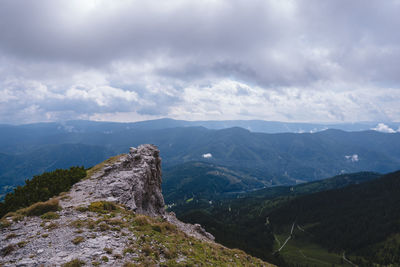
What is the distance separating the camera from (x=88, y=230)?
72.5ft

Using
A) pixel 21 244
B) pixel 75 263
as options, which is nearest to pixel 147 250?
pixel 75 263

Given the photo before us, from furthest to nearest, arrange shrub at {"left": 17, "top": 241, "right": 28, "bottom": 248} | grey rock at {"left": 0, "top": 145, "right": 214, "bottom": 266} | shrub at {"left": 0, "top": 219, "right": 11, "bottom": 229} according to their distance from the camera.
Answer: shrub at {"left": 0, "top": 219, "right": 11, "bottom": 229} < shrub at {"left": 17, "top": 241, "right": 28, "bottom": 248} < grey rock at {"left": 0, "top": 145, "right": 214, "bottom": 266}

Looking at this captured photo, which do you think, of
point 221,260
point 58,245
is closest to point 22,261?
point 58,245

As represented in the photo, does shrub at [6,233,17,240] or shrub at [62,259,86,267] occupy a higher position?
shrub at [62,259,86,267]

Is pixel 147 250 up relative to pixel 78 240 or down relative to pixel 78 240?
down

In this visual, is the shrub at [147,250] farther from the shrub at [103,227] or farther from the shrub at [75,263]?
the shrub at [103,227]

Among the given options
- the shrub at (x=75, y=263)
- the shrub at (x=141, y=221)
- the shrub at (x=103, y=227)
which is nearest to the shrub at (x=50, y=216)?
the shrub at (x=103, y=227)

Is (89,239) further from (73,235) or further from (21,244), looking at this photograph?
(21,244)

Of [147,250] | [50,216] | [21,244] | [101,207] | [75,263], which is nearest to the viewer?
[75,263]

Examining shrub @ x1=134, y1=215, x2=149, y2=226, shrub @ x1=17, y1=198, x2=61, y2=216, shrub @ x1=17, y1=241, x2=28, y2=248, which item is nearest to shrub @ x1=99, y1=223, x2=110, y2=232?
shrub @ x1=134, y1=215, x2=149, y2=226

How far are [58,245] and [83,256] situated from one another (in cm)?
405

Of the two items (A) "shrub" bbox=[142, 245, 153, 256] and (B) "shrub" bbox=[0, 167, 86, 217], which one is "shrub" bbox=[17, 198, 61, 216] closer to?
(B) "shrub" bbox=[0, 167, 86, 217]

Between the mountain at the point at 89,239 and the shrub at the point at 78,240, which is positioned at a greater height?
the shrub at the point at 78,240

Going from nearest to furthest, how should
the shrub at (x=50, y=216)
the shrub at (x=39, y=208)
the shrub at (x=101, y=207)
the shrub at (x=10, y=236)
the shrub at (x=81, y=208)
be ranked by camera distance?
the shrub at (x=10, y=236) → the shrub at (x=50, y=216) → the shrub at (x=39, y=208) → the shrub at (x=81, y=208) → the shrub at (x=101, y=207)
